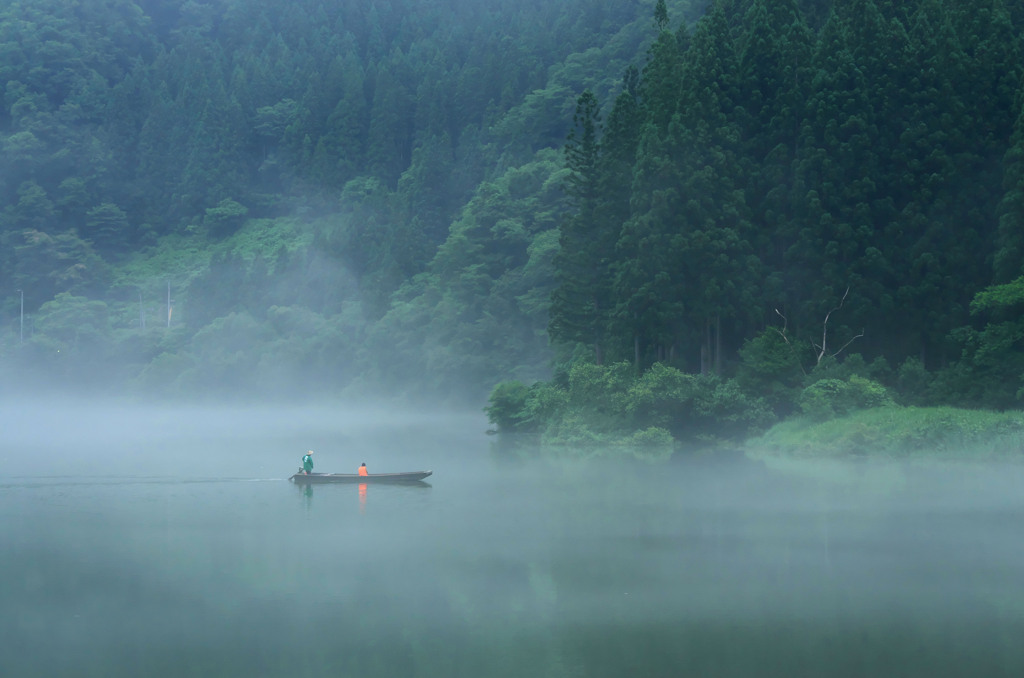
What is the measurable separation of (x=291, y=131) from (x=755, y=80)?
300ft

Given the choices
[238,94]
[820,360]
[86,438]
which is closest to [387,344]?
[86,438]

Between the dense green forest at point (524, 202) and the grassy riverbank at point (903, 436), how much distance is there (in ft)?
5.12

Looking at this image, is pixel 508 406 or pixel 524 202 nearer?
pixel 508 406

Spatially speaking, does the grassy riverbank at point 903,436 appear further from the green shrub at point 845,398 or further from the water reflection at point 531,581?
the water reflection at point 531,581

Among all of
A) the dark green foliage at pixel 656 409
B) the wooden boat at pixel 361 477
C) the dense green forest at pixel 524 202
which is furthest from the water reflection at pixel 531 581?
the dense green forest at pixel 524 202

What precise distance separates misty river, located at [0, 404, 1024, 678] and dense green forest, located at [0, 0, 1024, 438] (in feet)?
35.4

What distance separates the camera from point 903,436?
38000 mm

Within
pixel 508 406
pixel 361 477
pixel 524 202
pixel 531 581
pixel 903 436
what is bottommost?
pixel 531 581

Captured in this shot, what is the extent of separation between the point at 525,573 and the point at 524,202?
67.7 meters

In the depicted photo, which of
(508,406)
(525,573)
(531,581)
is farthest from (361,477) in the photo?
(508,406)

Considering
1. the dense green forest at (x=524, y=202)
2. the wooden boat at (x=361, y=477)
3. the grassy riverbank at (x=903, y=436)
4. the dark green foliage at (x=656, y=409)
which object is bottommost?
the wooden boat at (x=361, y=477)

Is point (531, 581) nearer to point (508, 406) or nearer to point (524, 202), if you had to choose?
point (508, 406)

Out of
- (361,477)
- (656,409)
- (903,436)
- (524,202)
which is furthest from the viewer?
(524,202)

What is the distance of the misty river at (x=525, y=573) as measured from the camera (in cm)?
1653
